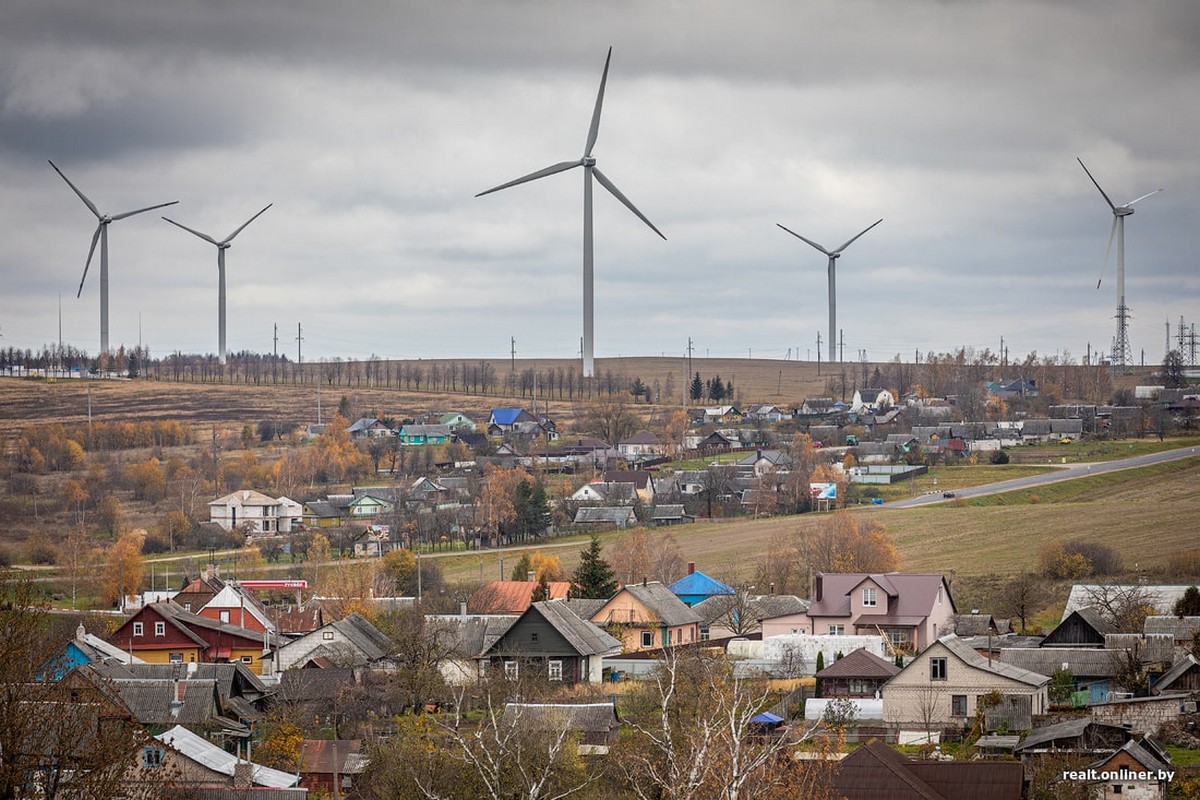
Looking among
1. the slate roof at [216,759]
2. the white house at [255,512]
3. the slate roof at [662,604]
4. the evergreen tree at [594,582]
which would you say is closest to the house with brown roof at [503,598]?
the evergreen tree at [594,582]

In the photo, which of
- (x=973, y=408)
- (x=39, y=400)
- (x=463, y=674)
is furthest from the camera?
(x=39, y=400)

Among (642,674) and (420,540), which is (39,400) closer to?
(420,540)

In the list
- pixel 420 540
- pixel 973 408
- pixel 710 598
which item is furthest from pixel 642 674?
pixel 973 408

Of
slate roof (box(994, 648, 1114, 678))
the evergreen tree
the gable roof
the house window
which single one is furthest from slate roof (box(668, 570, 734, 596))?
the house window

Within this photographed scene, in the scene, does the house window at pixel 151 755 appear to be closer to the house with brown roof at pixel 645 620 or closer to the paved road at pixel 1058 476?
the house with brown roof at pixel 645 620

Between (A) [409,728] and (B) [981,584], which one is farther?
(B) [981,584]

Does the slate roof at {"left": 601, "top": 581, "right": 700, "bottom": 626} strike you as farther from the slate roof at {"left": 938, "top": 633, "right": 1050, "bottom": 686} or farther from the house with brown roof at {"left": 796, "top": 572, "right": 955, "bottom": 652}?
the slate roof at {"left": 938, "top": 633, "right": 1050, "bottom": 686}
